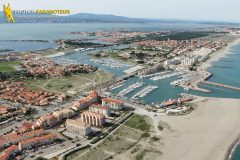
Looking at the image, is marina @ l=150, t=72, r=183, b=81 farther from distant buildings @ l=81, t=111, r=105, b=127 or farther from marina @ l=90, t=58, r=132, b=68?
distant buildings @ l=81, t=111, r=105, b=127

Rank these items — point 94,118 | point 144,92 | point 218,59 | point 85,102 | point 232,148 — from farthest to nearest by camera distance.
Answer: point 218,59 < point 144,92 < point 85,102 < point 94,118 < point 232,148

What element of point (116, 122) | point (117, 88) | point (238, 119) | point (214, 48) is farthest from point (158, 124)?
point (214, 48)

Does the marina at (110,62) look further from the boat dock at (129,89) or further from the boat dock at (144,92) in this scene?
the boat dock at (144,92)

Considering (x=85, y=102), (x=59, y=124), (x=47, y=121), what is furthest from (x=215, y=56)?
(x=47, y=121)

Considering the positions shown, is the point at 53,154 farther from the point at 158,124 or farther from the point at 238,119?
the point at 238,119

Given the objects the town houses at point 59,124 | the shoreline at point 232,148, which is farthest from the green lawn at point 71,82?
the shoreline at point 232,148

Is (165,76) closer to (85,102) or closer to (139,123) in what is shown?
(85,102)
